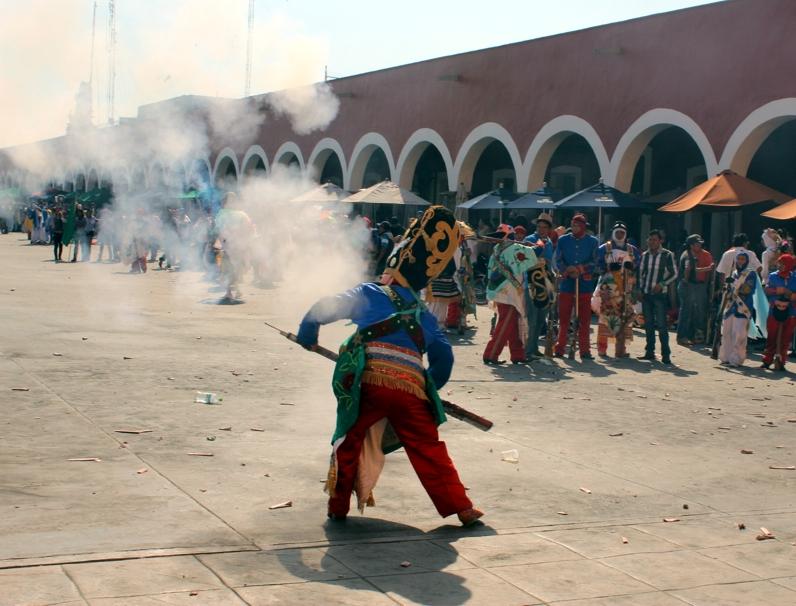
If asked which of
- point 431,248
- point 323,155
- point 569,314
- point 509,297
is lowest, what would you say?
point 569,314

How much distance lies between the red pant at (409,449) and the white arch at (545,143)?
17055mm

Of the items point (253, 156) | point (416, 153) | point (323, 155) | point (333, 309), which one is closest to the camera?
point (333, 309)

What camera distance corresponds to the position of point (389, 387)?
245 inches

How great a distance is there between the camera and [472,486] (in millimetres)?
7121

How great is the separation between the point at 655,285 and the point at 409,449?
879 centimetres

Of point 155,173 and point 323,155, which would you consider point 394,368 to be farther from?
point 155,173

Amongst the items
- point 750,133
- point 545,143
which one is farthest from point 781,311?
point 545,143

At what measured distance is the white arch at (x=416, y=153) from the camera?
27.8 meters

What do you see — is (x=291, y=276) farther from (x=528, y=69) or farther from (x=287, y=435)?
(x=287, y=435)

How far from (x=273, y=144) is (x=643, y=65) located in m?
17.5

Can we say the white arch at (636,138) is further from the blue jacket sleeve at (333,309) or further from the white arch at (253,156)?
the white arch at (253,156)

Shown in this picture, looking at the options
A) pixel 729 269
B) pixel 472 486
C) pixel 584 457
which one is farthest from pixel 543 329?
pixel 472 486

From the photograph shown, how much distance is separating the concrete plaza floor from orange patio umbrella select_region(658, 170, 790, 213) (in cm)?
448

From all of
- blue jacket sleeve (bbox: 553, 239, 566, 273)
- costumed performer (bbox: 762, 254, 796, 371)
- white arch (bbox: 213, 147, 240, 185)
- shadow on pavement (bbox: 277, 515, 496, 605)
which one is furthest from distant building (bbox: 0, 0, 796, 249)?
shadow on pavement (bbox: 277, 515, 496, 605)
